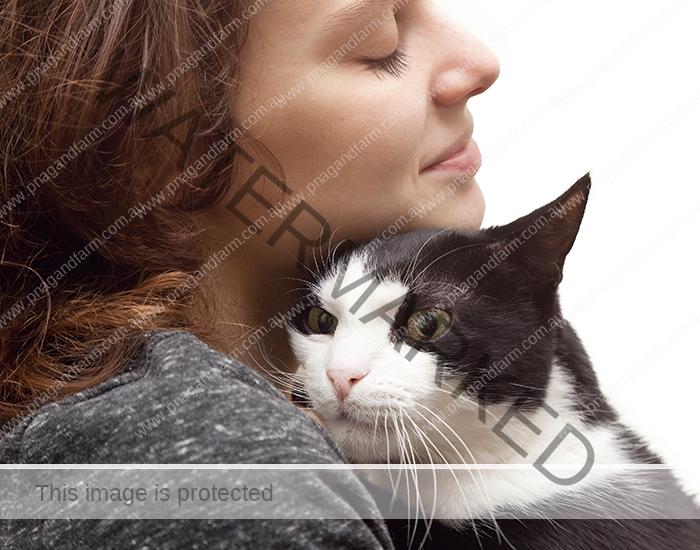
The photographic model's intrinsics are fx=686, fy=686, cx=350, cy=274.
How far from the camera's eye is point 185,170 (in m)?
0.64

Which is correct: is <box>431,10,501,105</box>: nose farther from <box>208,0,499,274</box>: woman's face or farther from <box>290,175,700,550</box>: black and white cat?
<box>290,175,700,550</box>: black and white cat

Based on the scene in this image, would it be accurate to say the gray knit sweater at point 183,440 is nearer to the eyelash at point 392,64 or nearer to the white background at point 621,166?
the eyelash at point 392,64

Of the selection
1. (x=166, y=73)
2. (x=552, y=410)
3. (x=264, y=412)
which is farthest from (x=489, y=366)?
(x=166, y=73)

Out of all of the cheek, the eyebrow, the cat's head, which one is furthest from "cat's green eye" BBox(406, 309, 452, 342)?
the eyebrow

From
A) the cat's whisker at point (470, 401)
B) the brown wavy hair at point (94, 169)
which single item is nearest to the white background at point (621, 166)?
the cat's whisker at point (470, 401)

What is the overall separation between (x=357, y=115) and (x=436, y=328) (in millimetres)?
214

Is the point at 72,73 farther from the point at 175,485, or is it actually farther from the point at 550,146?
the point at 550,146

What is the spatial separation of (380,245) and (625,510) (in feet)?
1.09

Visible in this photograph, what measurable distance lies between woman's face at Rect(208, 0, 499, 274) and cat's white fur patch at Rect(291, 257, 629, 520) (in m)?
0.10

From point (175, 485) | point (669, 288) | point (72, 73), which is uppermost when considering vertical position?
point (669, 288)

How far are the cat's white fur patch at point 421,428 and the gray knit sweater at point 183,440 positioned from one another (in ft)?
0.43

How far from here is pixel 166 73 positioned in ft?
1.95

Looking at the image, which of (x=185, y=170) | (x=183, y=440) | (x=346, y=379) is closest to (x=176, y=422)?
(x=183, y=440)

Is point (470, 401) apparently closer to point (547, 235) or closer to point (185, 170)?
point (547, 235)
